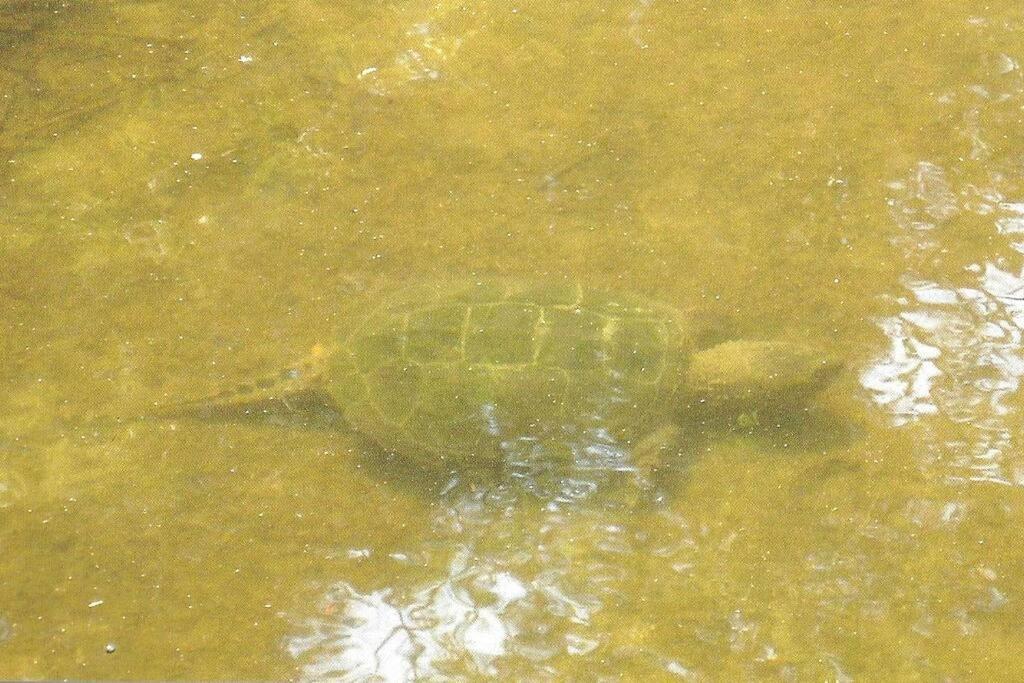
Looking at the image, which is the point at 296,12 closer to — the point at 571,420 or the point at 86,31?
the point at 86,31

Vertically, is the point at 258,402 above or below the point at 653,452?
above

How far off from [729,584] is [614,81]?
2.03 metres

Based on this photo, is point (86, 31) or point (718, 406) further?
point (86, 31)

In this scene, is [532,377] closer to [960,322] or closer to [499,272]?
[499,272]

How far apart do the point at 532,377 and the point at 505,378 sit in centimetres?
8

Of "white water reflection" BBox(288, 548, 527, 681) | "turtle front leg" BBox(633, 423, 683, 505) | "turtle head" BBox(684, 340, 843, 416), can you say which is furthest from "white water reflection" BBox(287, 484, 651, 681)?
"turtle head" BBox(684, 340, 843, 416)

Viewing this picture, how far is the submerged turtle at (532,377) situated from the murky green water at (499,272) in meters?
0.10

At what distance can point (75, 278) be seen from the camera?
348 cm

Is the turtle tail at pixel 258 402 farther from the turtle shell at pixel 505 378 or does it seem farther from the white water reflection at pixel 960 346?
the white water reflection at pixel 960 346

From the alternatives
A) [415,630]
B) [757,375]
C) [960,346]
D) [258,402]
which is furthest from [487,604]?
[960,346]

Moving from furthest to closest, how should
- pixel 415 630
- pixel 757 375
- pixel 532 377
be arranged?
1. pixel 757 375
2. pixel 532 377
3. pixel 415 630

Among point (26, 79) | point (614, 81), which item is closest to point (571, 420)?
point (614, 81)

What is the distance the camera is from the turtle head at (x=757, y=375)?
3129 millimetres

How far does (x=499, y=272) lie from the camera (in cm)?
341
